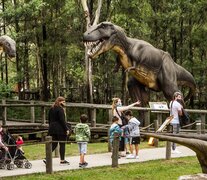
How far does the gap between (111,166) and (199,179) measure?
619 centimetres

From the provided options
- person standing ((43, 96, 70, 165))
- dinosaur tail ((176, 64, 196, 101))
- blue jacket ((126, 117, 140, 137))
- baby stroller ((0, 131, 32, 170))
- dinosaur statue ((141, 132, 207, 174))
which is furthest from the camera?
dinosaur tail ((176, 64, 196, 101))

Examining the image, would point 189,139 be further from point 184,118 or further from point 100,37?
point 100,37

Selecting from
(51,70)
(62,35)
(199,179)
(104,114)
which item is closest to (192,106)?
(104,114)

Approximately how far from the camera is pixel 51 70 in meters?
31.5

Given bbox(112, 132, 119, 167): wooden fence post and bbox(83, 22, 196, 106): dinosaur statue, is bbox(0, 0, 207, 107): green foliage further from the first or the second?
bbox(112, 132, 119, 167): wooden fence post

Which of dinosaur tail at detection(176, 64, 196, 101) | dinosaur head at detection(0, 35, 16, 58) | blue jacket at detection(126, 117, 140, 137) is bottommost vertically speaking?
blue jacket at detection(126, 117, 140, 137)

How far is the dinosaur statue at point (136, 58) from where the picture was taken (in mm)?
14555

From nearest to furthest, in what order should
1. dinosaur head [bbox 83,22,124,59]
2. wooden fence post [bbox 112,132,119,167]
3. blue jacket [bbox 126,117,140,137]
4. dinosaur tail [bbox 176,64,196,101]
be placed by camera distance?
wooden fence post [bbox 112,132,119,167] < blue jacket [bbox 126,117,140,137] < dinosaur head [bbox 83,22,124,59] < dinosaur tail [bbox 176,64,196,101]

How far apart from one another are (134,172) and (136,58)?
6185 mm

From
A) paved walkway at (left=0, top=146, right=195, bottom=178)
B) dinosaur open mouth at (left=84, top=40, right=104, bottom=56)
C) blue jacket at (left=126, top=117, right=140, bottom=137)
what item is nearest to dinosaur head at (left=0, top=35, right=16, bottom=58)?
paved walkway at (left=0, top=146, right=195, bottom=178)

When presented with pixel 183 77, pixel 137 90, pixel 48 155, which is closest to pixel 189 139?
pixel 48 155

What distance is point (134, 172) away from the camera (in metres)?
9.30

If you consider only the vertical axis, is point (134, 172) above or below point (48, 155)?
below

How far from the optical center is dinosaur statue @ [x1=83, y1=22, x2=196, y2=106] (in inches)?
573
